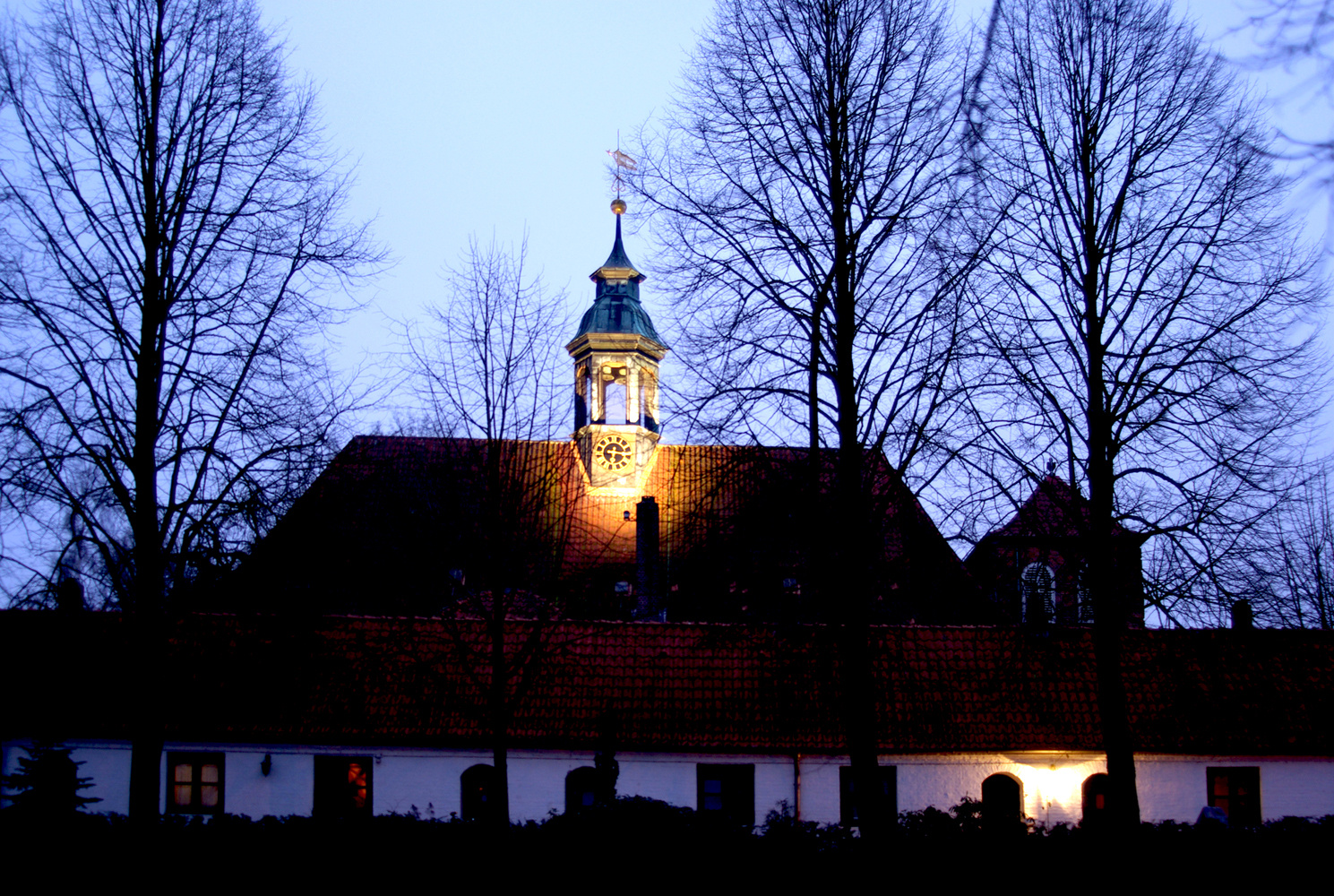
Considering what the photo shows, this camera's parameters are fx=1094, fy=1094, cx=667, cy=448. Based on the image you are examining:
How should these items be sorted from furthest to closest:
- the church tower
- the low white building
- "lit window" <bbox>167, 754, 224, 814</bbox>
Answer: the church tower
"lit window" <bbox>167, 754, 224, 814</bbox>
the low white building

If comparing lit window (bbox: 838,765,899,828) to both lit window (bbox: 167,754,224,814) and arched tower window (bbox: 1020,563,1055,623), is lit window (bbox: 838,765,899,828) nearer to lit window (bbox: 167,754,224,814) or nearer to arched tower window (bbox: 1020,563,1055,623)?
arched tower window (bbox: 1020,563,1055,623)

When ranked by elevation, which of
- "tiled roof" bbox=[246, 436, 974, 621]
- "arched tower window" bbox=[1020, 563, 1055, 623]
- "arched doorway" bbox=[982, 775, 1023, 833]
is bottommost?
"arched doorway" bbox=[982, 775, 1023, 833]

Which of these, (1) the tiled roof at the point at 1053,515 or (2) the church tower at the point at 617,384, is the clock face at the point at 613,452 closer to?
(2) the church tower at the point at 617,384

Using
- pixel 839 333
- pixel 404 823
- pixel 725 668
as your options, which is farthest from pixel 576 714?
pixel 839 333

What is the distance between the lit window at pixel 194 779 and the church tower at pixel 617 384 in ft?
56.5

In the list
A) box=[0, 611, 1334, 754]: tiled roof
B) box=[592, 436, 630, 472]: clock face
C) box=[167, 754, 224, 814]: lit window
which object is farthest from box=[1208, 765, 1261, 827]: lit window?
box=[592, 436, 630, 472]: clock face

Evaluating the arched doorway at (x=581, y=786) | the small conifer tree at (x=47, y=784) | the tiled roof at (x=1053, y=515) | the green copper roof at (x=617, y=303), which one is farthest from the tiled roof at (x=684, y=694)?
the green copper roof at (x=617, y=303)

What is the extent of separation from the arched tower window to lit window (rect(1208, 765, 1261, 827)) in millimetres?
6092

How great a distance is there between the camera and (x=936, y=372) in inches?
436

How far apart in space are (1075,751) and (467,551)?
10533 mm

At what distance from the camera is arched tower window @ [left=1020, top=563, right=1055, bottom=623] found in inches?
515

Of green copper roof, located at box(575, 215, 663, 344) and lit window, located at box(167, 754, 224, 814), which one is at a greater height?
green copper roof, located at box(575, 215, 663, 344)

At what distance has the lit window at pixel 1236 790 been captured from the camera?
17.9 meters

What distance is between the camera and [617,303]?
119ft
